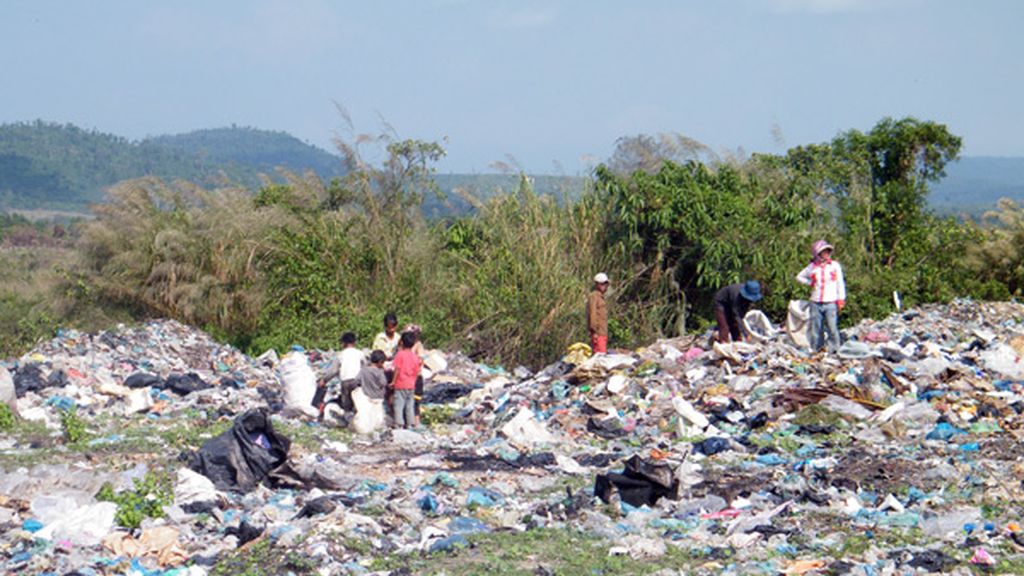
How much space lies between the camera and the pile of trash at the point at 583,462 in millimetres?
6246

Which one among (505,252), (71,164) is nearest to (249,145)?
(71,164)

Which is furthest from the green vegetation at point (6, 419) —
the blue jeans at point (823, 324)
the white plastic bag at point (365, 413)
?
the blue jeans at point (823, 324)

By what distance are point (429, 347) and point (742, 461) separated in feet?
22.1

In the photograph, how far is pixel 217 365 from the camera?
46.1 ft

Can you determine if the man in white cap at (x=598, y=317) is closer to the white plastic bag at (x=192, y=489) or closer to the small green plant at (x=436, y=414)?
the small green plant at (x=436, y=414)

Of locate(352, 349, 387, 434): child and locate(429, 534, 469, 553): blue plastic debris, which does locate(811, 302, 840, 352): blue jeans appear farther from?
locate(429, 534, 469, 553): blue plastic debris

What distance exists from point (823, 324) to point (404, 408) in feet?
14.5

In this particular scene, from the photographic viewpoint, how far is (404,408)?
1027cm

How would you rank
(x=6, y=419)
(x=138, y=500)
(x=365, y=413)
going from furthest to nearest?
(x=365, y=413), (x=6, y=419), (x=138, y=500)

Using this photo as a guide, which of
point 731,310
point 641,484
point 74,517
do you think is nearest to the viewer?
point 74,517

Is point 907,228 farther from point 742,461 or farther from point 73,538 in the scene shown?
point 73,538

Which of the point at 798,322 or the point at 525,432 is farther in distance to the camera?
the point at 798,322

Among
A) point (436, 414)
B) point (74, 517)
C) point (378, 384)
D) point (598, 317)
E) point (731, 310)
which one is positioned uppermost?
point (731, 310)

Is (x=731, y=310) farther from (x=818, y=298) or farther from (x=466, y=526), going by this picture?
(x=466, y=526)
